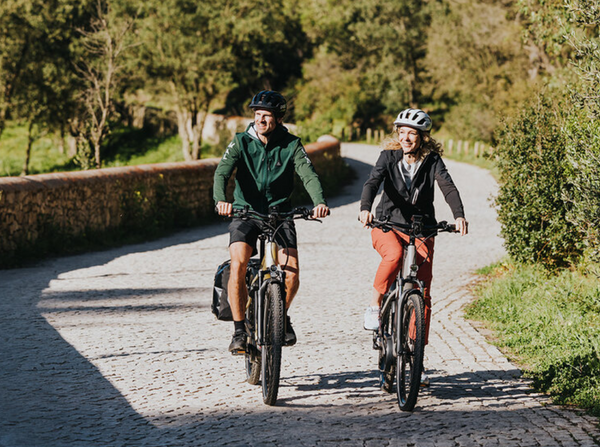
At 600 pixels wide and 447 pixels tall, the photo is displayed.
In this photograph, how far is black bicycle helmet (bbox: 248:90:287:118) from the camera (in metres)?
5.73

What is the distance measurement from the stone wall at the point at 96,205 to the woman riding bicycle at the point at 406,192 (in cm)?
786

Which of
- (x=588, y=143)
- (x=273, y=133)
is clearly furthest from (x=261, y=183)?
(x=588, y=143)

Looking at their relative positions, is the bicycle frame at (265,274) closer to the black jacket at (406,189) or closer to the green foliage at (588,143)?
the black jacket at (406,189)

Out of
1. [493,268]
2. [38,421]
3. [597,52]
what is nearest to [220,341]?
[38,421]

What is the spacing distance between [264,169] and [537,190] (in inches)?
182

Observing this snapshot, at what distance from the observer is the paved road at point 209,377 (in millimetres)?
4910

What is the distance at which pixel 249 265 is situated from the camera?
591cm

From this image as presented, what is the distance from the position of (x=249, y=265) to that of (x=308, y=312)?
10.1ft

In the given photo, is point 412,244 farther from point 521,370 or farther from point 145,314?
point 145,314

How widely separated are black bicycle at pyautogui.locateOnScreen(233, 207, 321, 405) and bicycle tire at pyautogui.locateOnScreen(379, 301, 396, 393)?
69cm

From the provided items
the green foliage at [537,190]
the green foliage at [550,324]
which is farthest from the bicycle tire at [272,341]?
the green foliage at [537,190]

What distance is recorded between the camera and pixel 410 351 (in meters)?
5.32

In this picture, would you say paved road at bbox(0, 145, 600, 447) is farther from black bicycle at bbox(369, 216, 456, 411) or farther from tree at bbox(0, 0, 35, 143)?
tree at bbox(0, 0, 35, 143)

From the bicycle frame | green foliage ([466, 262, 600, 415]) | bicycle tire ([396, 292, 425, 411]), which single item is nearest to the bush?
green foliage ([466, 262, 600, 415])
